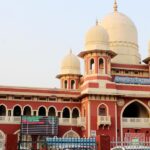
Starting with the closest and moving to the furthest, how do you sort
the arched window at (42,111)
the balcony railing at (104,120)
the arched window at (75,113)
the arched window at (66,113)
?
the balcony railing at (104,120) → the arched window at (42,111) → the arched window at (66,113) → the arched window at (75,113)

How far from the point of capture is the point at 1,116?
31438 mm

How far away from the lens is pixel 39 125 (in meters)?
30.9

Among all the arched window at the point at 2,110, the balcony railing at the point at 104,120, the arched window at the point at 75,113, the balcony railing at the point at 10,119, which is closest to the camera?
the balcony railing at the point at 104,120

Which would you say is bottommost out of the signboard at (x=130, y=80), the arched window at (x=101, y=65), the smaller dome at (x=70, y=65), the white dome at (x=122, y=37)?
the signboard at (x=130, y=80)

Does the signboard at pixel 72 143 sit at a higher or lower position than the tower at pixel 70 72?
lower

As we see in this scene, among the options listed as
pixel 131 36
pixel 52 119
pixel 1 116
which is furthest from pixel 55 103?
pixel 131 36

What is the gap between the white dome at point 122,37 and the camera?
122ft

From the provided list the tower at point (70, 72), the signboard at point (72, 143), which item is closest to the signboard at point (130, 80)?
the tower at point (70, 72)

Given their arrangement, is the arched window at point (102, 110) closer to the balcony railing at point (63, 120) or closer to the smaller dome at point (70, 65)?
the balcony railing at point (63, 120)

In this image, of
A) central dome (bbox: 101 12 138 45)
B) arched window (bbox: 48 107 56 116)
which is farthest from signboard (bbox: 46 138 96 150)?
central dome (bbox: 101 12 138 45)

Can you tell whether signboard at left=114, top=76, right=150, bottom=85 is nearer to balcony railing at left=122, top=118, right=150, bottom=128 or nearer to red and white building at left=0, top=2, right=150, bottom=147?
red and white building at left=0, top=2, right=150, bottom=147

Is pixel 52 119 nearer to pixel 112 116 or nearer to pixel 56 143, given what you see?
pixel 112 116

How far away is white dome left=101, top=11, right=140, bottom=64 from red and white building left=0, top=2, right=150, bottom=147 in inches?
90.6

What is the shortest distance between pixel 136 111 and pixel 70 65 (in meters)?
8.85
